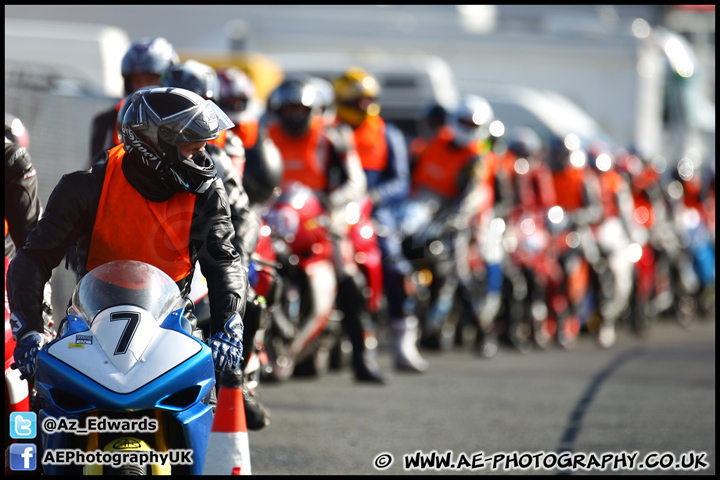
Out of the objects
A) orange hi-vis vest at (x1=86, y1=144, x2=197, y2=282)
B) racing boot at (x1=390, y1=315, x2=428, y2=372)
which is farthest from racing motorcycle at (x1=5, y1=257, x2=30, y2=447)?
racing boot at (x1=390, y1=315, x2=428, y2=372)

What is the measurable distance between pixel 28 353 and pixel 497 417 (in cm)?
441

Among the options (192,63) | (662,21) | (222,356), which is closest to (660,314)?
(192,63)

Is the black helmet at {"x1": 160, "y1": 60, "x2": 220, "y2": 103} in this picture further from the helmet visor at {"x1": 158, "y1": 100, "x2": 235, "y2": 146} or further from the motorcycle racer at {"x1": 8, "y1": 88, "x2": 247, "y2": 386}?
the helmet visor at {"x1": 158, "y1": 100, "x2": 235, "y2": 146}

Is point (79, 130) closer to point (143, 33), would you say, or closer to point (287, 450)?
point (287, 450)

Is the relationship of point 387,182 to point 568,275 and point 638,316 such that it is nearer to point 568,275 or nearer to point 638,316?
point 568,275

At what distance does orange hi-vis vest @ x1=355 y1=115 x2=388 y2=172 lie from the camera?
421 inches

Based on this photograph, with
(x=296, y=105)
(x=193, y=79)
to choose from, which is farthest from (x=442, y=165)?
(x=193, y=79)

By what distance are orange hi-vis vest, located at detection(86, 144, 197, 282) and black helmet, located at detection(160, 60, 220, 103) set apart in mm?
1624

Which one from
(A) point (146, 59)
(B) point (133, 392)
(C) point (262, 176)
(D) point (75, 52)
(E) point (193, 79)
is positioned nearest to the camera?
(B) point (133, 392)

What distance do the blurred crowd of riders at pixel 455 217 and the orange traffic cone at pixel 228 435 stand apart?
780mm

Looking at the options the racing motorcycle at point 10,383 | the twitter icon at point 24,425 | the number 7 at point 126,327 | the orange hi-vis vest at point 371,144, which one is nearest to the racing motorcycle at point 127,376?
the number 7 at point 126,327

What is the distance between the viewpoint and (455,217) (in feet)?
36.3

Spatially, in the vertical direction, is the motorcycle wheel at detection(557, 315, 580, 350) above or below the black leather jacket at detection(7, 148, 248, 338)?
below

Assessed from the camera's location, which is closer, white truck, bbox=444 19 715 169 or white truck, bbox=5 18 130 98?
white truck, bbox=5 18 130 98
